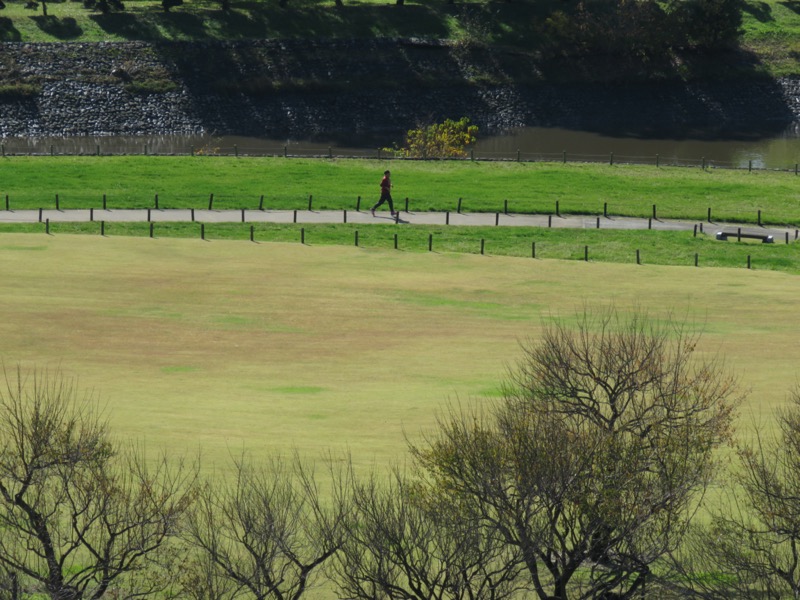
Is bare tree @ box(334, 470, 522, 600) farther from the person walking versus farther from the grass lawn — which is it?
the grass lawn

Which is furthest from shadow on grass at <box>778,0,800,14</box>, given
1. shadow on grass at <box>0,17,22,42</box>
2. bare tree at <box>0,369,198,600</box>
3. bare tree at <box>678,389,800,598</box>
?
bare tree at <box>0,369,198,600</box>

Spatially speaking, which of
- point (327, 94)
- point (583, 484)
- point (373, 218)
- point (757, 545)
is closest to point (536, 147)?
point (327, 94)

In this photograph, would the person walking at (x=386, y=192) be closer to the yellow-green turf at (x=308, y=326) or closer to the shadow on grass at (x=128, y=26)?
the yellow-green turf at (x=308, y=326)

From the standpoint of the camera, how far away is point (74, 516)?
2770 cm

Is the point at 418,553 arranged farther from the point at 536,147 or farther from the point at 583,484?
the point at 536,147

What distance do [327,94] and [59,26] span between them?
2171 cm

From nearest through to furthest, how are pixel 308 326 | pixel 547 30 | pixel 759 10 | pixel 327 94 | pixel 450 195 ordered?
pixel 308 326
pixel 450 195
pixel 327 94
pixel 547 30
pixel 759 10

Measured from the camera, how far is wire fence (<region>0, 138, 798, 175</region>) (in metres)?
93.1

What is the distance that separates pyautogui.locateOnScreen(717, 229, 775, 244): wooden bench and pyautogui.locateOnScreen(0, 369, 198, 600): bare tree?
141 ft

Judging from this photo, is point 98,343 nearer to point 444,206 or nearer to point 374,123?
point 444,206

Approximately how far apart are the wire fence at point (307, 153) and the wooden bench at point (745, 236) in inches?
857

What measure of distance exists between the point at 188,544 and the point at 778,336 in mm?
27800

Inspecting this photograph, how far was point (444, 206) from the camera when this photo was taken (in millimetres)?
75562

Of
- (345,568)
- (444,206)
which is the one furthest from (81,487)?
(444,206)
